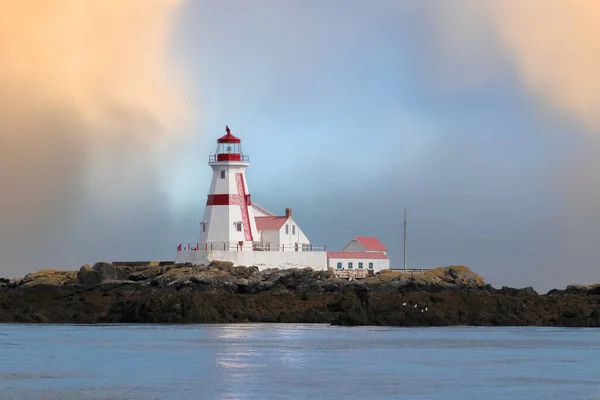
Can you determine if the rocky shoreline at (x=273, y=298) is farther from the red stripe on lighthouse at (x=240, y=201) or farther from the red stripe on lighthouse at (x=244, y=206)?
the red stripe on lighthouse at (x=240, y=201)

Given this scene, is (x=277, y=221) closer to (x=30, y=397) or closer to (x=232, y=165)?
(x=232, y=165)

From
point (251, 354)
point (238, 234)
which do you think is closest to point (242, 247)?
point (238, 234)

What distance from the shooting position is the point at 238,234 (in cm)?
4966

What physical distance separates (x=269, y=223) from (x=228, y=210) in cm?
333

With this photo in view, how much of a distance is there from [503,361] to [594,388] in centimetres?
471

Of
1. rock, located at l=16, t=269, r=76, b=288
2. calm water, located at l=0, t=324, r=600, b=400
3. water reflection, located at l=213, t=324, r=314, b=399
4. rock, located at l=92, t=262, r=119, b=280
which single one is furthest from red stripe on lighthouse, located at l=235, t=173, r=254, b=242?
calm water, located at l=0, t=324, r=600, b=400

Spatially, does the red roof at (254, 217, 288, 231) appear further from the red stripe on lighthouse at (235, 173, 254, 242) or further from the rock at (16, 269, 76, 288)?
the rock at (16, 269, 76, 288)

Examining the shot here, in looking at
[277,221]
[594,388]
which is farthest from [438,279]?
[594,388]

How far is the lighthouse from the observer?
49.6 metres

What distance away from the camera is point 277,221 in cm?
5238

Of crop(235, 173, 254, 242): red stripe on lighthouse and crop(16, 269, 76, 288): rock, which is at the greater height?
crop(235, 173, 254, 242): red stripe on lighthouse

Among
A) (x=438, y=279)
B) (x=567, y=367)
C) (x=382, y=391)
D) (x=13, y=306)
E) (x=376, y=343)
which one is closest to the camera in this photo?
(x=382, y=391)

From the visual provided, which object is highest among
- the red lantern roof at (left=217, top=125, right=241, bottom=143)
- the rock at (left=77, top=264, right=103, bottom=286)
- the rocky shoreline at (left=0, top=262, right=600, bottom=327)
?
the red lantern roof at (left=217, top=125, right=241, bottom=143)

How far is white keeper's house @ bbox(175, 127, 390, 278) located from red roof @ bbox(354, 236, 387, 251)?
145 inches
